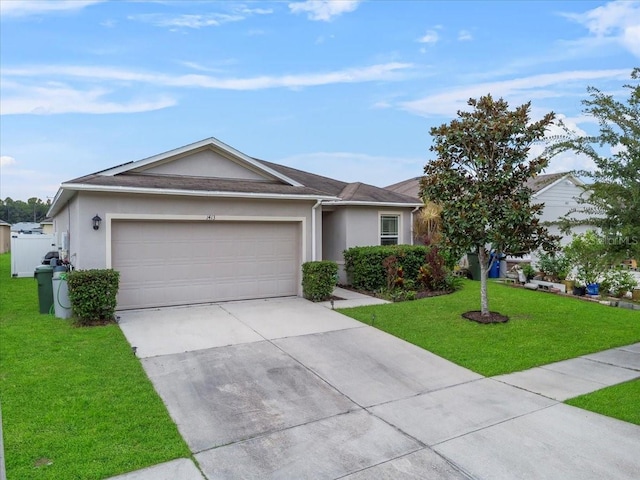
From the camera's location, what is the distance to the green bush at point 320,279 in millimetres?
10633

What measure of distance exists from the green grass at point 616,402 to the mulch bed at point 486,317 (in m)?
3.20

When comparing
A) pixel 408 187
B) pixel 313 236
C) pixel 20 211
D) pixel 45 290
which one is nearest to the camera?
pixel 45 290

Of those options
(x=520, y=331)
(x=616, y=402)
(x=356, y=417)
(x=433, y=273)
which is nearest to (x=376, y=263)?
(x=433, y=273)

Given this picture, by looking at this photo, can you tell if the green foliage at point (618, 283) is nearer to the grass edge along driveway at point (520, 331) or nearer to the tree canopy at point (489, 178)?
the grass edge along driveway at point (520, 331)

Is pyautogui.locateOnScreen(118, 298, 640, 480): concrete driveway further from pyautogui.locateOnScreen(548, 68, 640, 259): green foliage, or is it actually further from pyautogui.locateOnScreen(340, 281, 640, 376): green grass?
pyautogui.locateOnScreen(548, 68, 640, 259): green foliage

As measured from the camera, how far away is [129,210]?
9.30 metres

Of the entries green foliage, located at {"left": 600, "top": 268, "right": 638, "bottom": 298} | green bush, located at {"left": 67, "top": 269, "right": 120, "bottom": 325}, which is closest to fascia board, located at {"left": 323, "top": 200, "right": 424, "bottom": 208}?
green foliage, located at {"left": 600, "top": 268, "right": 638, "bottom": 298}

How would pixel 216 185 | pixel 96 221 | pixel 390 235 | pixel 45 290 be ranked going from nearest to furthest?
pixel 96 221, pixel 45 290, pixel 216 185, pixel 390 235

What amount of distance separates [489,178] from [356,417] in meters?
5.79

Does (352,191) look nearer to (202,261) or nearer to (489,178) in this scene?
(202,261)

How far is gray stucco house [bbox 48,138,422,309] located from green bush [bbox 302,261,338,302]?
2.21 ft

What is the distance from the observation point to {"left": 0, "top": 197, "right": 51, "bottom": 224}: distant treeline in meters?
69.8

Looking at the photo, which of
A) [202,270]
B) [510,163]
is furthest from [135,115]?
[510,163]

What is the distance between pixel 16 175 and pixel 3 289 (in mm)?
18083
